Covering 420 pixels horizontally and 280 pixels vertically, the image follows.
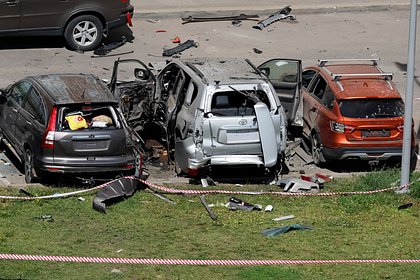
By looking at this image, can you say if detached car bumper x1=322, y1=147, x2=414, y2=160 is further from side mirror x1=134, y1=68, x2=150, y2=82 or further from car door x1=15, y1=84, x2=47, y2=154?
car door x1=15, y1=84, x2=47, y2=154

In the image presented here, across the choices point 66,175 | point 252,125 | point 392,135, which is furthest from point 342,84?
point 66,175

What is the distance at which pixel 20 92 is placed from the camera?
640 inches

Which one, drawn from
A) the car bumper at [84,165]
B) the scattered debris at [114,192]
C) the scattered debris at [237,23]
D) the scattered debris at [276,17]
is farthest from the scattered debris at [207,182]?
the scattered debris at [237,23]

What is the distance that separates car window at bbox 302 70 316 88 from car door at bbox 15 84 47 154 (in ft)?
17.7

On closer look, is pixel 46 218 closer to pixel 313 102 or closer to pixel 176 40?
pixel 313 102

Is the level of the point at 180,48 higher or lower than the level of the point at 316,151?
higher

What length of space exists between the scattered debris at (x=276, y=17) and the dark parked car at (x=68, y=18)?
3.59 m

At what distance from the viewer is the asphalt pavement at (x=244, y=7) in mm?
24750

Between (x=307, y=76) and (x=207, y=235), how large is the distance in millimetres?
6395

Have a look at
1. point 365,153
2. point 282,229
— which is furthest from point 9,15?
point 282,229

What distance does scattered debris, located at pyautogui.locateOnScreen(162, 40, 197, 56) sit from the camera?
22188 millimetres

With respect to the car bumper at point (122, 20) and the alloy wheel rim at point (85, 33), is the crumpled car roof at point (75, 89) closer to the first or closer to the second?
the alloy wheel rim at point (85, 33)

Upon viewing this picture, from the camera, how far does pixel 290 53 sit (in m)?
22.8

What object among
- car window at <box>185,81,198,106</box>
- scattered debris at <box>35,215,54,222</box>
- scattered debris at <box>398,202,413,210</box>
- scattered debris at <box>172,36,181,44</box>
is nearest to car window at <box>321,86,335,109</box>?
car window at <box>185,81,198,106</box>
